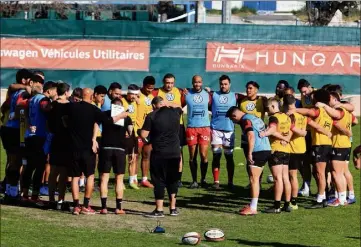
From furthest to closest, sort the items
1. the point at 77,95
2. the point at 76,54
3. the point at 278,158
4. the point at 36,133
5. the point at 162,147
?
the point at 76,54 < the point at 36,133 < the point at 77,95 < the point at 278,158 < the point at 162,147

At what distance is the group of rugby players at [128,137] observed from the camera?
15828 millimetres

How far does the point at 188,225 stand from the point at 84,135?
7.06ft

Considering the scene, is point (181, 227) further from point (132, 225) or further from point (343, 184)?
point (343, 184)

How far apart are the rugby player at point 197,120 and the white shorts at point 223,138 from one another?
0.78 feet

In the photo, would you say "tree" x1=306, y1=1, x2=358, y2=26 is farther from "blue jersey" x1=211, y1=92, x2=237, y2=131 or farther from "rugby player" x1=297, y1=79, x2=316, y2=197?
"rugby player" x1=297, y1=79, x2=316, y2=197

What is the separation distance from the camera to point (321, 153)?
16.9 m

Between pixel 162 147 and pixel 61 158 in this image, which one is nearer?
pixel 162 147

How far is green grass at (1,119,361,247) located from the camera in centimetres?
1380

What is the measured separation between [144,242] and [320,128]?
14.5 ft

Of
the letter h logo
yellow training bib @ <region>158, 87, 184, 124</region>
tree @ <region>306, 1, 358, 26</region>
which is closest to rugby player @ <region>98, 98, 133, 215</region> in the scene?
yellow training bib @ <region>158, 87, 184, 124</region>

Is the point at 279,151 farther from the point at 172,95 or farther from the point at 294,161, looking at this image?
the point at 172,95

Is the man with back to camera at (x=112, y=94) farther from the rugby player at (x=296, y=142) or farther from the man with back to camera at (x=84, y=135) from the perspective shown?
the rugby player at (x=296, y=142)

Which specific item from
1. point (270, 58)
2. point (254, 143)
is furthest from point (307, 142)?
point (270, 58)

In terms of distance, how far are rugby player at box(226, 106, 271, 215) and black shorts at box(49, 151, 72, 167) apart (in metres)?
2.60
